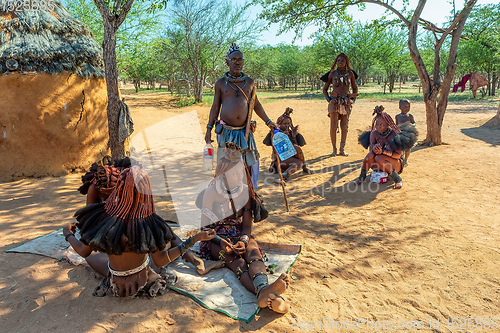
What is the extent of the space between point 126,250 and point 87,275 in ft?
3.13

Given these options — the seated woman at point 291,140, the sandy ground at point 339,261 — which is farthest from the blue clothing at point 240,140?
the seated woman at point 291,140

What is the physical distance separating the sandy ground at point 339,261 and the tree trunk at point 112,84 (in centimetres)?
102

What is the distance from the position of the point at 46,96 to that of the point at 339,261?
5433mm

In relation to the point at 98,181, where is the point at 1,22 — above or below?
above

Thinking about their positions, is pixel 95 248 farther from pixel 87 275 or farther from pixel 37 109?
pixel 37 109

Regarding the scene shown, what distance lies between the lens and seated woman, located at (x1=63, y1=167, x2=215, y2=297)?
2.17 meters

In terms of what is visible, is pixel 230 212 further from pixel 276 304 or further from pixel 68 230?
pixel 68 230

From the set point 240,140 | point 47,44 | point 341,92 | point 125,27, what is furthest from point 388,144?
point 125,27

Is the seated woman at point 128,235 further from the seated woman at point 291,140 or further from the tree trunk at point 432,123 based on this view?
the tree trunk at point 432,123

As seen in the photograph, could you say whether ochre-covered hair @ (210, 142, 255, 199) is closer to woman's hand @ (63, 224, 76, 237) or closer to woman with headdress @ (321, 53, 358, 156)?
woman's hand @ (63, 224, 76, 237)

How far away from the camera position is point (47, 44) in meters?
5.57

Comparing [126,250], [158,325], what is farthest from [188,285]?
[126,250]

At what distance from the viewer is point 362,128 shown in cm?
1037

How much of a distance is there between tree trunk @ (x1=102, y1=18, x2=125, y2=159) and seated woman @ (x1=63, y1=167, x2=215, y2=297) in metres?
2.70
